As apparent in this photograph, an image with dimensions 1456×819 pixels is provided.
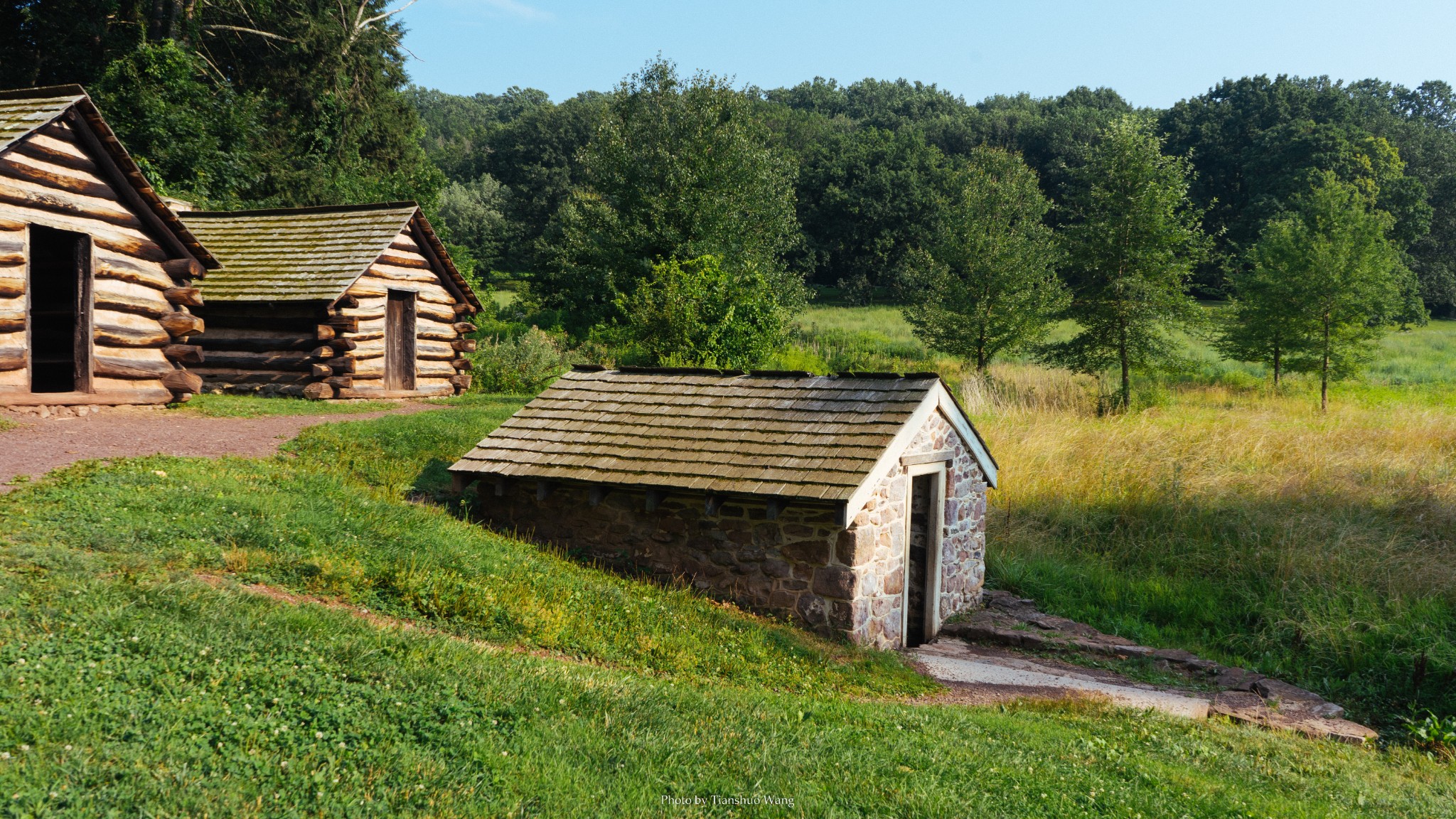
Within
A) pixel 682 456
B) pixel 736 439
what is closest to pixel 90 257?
pixel 682 456

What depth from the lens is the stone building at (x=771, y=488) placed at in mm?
9438

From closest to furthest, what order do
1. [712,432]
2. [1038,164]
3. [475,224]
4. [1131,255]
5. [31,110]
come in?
1. [712,432]
2. [31,110]
3. [1131,255]
4. [475,224]
5. [1038,164]

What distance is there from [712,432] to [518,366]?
13770mm

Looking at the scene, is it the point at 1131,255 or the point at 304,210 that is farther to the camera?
the point at 1131,255

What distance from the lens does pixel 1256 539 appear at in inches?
484

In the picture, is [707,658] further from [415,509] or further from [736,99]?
[736,99]

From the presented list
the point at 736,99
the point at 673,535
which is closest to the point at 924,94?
the point at 736,99

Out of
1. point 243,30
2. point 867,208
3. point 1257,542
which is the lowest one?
point 1257,542

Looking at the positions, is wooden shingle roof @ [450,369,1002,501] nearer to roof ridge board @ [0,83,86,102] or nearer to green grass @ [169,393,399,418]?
green grass @ [169,393,399,418]

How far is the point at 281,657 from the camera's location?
494cm

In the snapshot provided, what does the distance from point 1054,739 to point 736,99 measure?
3050cm

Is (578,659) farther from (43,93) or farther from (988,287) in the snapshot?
(988,287)

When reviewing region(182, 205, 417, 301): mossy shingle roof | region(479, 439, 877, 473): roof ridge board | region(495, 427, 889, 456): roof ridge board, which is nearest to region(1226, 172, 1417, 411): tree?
region(495, 427, 889, 456): roof ridge board

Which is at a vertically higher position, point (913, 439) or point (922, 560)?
point (913, 439)
